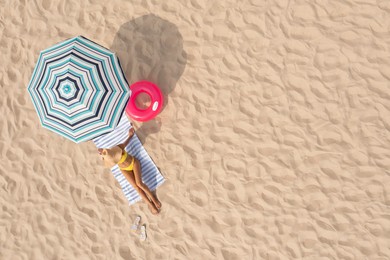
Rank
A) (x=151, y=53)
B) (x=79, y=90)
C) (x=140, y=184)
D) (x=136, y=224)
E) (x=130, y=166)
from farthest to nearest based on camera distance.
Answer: (x=151, y=53) < (x=136, y=224) < (x=140, y=184) < (x=130, y=166) < (x=79, y=90)

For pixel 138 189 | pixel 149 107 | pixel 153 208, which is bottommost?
pixel 153 208

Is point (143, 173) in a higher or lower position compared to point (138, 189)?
higher

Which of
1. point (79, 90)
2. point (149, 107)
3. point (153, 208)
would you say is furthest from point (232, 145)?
point (79, 90)

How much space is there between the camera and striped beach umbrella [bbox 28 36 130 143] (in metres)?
4.64

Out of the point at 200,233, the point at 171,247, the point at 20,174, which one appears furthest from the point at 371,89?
the point at 20,174

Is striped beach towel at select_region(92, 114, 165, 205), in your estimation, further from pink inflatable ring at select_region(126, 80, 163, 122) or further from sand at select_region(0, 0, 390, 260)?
pink inflatable ring at select_region(126, 80, 163, 122)

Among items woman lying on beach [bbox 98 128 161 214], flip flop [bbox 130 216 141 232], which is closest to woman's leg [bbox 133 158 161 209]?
woman lying on beach [bbox 98 128 161 214]

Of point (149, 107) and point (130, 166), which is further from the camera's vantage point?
point (149, 107)

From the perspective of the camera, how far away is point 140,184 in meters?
5.41

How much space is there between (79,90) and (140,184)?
146cm

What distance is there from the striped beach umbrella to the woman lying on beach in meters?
0.31

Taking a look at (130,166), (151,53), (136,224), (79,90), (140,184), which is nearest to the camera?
(79,90)

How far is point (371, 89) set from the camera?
539cm

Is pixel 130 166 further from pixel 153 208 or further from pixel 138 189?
pixel 153 208
